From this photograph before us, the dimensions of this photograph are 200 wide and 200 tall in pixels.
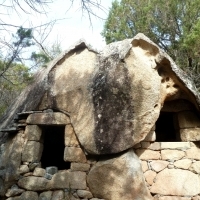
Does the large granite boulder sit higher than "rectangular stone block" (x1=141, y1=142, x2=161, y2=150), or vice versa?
the large granite boulder

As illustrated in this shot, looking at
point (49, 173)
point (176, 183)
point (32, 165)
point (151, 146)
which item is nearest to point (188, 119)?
point (151, 146)

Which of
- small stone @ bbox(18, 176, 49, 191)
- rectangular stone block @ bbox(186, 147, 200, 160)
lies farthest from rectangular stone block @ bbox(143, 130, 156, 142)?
small stone @ bbox(18, 176, 49, 191)

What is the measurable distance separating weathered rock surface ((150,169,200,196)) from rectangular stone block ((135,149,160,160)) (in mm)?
293

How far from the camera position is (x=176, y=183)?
505 centimetres

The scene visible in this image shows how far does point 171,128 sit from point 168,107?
1224 mm

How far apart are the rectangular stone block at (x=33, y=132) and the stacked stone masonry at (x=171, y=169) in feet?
5.84

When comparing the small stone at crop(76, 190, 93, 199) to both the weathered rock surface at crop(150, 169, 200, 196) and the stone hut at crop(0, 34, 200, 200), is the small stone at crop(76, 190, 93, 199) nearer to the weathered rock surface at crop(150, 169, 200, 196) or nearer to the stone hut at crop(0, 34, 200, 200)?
the stone hut at crop(0, 34, 200, 200)

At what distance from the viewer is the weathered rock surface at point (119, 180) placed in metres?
4.65

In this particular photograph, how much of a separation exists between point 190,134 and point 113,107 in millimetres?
1724

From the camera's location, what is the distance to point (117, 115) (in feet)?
16.2

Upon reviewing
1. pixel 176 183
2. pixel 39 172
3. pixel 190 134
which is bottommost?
pixel 176 183

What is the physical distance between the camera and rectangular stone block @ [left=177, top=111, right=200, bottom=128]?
5.70 m

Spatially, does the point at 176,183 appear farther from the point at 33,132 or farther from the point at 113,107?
the point at 33,132

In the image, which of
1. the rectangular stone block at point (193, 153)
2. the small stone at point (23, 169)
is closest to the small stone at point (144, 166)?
the rectangular stone block at point (193, 153)
